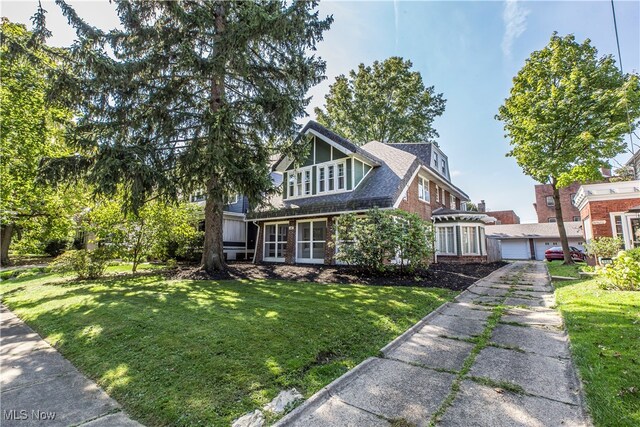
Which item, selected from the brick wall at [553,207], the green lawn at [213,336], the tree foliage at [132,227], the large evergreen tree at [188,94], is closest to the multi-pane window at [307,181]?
the large evergreen tree at [188,94]

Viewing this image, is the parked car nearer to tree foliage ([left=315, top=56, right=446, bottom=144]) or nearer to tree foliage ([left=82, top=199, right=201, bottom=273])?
tree foliage ([left=315, top=56, right=446, bottom=144])

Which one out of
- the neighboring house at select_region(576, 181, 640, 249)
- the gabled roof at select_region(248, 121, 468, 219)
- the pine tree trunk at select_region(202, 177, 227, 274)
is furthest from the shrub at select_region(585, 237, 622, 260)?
the pine tree trunk at select_region(202, 177, 227, 274)

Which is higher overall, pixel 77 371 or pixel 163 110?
pixel 163 110

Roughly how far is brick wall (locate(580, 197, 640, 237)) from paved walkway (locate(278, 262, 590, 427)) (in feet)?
47.8

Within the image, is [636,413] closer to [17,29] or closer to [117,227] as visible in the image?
[117,227]

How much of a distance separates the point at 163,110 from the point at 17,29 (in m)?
11.0

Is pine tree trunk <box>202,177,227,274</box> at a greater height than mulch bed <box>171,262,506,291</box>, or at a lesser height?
greater

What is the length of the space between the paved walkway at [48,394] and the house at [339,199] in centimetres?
982

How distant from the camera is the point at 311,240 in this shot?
52.6 ft

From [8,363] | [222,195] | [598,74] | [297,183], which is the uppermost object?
[598,74]

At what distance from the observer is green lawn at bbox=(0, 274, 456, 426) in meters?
3.24

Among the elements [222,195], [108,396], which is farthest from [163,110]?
[108,396]

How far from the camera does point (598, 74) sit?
54.4 ft

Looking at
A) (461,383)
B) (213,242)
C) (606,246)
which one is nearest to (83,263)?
(213,242)
